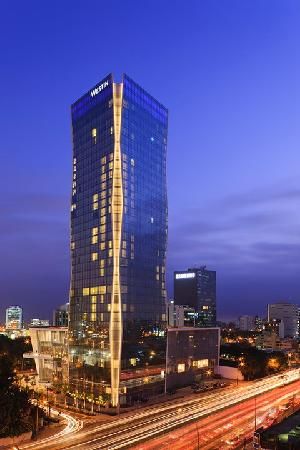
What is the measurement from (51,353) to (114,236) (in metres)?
45.1

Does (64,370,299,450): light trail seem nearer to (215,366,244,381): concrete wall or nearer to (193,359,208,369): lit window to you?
(193,359,208,369): lit window

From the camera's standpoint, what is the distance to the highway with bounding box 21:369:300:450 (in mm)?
79062

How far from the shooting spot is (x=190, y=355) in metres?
144

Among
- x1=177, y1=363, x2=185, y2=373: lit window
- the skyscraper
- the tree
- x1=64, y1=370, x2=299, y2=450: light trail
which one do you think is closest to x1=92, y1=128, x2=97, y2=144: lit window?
the skyscraper

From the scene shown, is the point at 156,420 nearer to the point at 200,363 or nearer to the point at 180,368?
the point at 180,368

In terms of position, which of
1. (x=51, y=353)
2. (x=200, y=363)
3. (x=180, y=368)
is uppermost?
(x=51, y=353)

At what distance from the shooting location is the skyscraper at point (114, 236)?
120 m

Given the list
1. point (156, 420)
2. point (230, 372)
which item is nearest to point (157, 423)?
point (156, 420)

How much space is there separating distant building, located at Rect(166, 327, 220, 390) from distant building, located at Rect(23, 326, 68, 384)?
2883cm

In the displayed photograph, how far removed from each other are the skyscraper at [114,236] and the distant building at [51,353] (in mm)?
7279

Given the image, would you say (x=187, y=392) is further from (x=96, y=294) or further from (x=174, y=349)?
(x=96, y=294)

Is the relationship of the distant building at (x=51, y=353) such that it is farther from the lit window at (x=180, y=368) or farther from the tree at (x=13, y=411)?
the tree at (x=13, y=411)

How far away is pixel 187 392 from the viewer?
132 metres

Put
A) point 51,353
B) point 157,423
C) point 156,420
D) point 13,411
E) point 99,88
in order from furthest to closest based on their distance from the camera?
1. point 51,353
2. point 99,88
3. point 156,420
4. point 157,423
5. point 13,411
